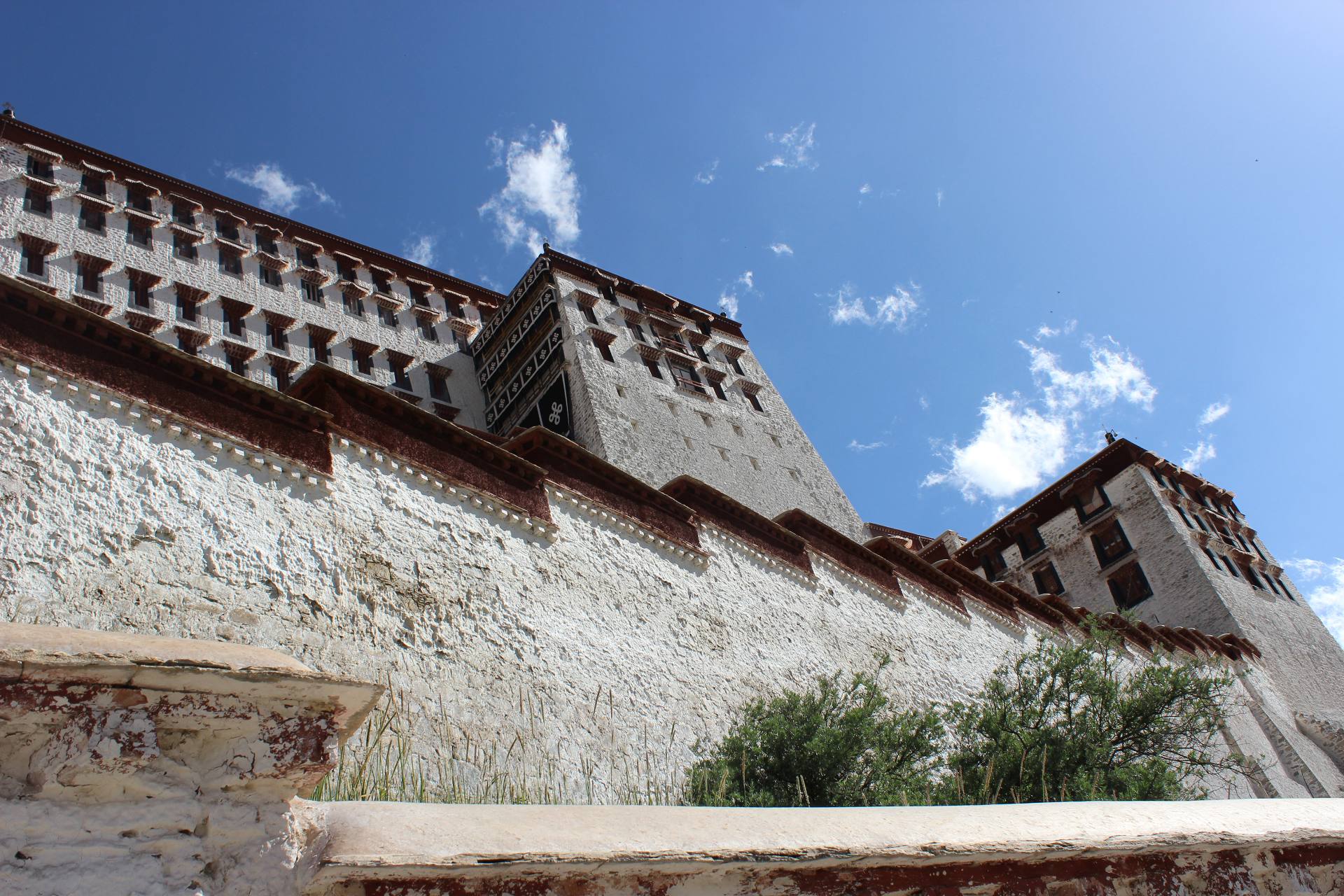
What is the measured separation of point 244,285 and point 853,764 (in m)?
22.6

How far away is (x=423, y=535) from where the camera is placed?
724 centimetres

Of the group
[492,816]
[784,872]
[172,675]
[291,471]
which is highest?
[291,471]

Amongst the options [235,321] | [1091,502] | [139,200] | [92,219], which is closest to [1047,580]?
[1091,502]

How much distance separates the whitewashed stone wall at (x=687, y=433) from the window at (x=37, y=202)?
1189 cm

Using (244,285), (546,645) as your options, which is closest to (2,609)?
(546,645)

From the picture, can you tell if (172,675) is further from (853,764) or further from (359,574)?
(853,764)

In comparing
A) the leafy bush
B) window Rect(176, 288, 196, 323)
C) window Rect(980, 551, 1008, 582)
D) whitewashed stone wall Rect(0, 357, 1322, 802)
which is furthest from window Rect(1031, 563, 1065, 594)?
window Rect(176, 288, 196, 323)

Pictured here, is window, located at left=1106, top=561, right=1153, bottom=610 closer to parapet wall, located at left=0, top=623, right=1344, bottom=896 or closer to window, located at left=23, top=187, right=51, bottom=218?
window, located at left=23, top=187, right=51, bottom=218

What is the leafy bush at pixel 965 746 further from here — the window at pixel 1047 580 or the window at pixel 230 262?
the window at pixel 1047 580

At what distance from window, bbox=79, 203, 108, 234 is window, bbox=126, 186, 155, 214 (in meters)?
1.12

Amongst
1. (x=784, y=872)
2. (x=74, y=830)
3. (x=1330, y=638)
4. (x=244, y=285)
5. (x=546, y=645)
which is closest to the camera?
(x=74, y=830)

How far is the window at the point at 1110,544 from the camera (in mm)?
30438

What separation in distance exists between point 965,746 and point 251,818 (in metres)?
8.54

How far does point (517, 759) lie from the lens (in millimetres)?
6277
